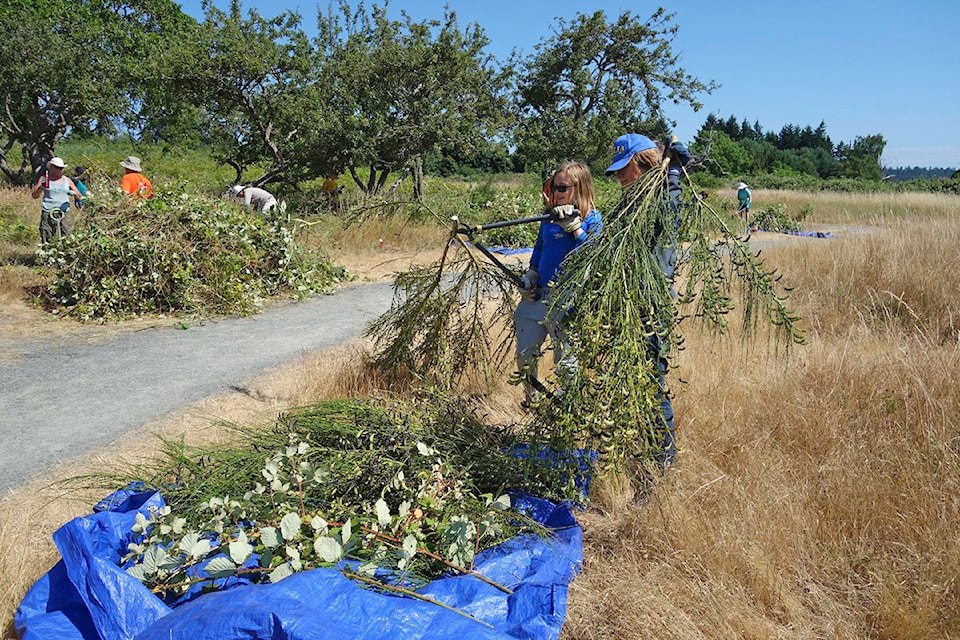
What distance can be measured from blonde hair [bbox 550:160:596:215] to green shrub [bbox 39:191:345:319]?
16.9ft

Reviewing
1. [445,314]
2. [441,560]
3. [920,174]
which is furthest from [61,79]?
[920,174]

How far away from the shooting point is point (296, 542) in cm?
230

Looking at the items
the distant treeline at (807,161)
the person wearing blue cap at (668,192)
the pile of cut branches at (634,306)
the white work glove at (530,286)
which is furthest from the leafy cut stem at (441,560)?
the distant treeline at (807,161)

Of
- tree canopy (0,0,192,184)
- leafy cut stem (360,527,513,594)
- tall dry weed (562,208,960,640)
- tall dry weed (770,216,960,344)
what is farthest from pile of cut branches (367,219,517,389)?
tree canopy (0,0,192,184)

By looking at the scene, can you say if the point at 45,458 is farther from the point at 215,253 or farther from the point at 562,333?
the point at 215,253

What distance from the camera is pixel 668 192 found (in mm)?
2865

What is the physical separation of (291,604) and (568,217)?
2322 millimetres

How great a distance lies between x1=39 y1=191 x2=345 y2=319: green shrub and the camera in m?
7.38

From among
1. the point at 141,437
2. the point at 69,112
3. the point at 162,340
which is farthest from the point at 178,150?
the point at 141,437

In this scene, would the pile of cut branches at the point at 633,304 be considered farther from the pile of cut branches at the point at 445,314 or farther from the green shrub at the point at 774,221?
the green shrub at the point at 774,221

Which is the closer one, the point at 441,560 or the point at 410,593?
the point at 410,593

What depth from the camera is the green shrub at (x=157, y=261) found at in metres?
7.38

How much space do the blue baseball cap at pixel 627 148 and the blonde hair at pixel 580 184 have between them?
494 mm

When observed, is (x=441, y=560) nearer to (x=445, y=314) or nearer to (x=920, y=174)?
(x=445, y=314)
